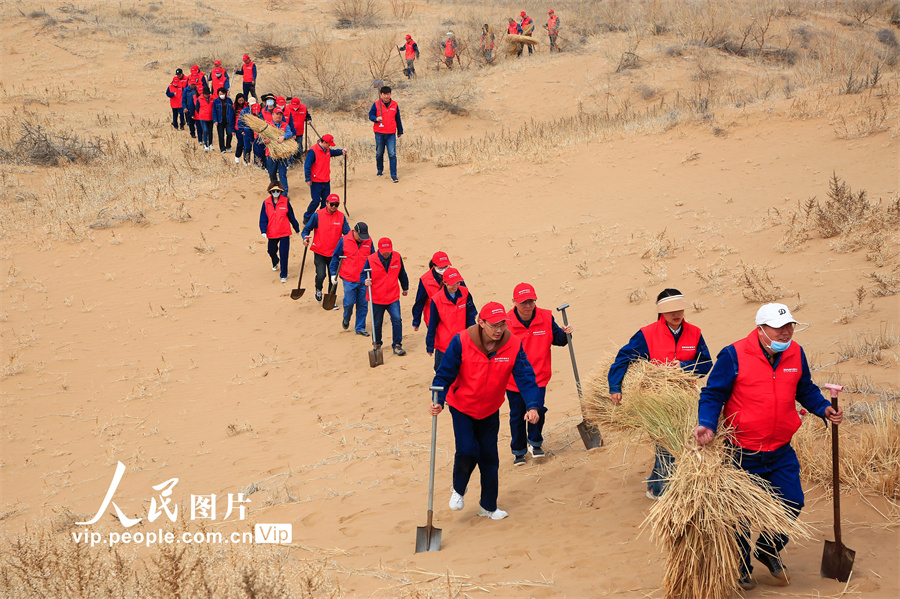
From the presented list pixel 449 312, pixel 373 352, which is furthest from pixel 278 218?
pixel 449 312

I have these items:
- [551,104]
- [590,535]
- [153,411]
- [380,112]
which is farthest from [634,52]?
[590,535]

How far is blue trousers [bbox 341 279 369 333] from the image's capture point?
A: 36.7 feet

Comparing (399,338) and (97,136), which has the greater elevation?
(97,136)

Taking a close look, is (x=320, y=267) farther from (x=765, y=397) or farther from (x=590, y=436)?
(x=765, y=397)

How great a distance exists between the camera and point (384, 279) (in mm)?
10523

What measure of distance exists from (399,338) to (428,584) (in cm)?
609

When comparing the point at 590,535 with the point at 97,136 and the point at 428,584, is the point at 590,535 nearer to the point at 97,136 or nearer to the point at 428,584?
the point at 428,584

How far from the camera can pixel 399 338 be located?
35.9 feet

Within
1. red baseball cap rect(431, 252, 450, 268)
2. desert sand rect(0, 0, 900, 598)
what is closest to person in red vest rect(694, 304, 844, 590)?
desert sand rect(0, 0, 900, 598)

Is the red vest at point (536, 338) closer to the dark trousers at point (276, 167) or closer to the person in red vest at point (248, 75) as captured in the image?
the dark trousers at point (276, 167)

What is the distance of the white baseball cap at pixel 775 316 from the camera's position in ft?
14.3

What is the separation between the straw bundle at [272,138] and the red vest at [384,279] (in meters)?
6.86

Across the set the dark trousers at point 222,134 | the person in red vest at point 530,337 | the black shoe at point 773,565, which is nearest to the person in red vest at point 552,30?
the dark trousers at point 222,134

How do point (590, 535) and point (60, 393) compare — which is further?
point (60, 393)
